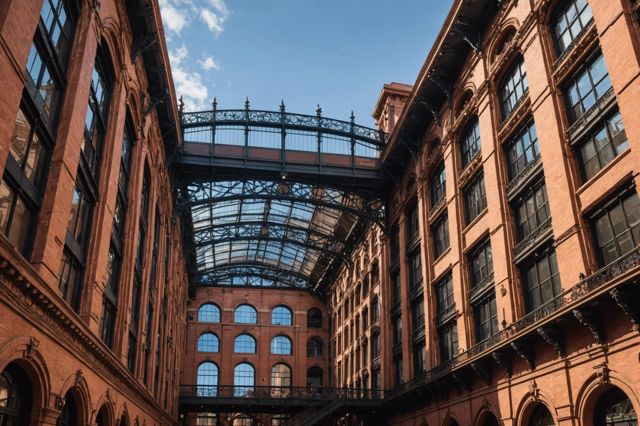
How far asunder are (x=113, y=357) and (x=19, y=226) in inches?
287

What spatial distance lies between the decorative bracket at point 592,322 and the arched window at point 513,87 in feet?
30.1

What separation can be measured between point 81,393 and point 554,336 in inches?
538

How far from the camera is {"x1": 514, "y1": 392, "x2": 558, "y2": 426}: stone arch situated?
61.5ft

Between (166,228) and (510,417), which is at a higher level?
(166,228)

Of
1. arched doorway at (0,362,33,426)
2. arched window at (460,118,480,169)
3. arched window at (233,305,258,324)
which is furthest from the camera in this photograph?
arched window at (233,305,258,324)

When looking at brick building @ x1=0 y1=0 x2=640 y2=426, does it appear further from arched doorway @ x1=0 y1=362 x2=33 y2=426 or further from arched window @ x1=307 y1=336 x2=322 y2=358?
arched window @ x1=307 y1=336 x2=322 y2=358

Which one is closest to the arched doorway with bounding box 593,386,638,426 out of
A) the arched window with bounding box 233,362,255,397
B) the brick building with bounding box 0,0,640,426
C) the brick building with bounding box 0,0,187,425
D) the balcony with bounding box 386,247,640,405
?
the brick building with bounding box 0,0,640,426

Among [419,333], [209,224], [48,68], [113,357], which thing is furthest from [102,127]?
[209,224]

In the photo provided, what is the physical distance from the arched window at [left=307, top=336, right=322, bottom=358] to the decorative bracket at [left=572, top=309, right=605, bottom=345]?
155 feet

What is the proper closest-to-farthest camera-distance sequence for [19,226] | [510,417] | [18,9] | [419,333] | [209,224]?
[18,9], [19,226], [510,417], [419,333], [209,224]

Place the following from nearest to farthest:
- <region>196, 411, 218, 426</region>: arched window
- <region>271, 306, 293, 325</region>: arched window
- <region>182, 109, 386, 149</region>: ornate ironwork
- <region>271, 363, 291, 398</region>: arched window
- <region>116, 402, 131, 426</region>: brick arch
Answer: <region>116, 402, 131, 426</region>: brick arch → <region>182, 109, 386, 149</region>: ornate ironwork → <region>196, 411, 218, 426</region>: arched window → <region>271, 363, 291, 398</region>: arched window → <region>271, 306, 293, 325</region>: arched window

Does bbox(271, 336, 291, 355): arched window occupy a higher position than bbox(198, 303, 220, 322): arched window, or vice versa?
bbox(198, 303, 220, 322): arched window

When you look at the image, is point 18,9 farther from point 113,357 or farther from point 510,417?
point 510,417

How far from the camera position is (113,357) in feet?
63.0
